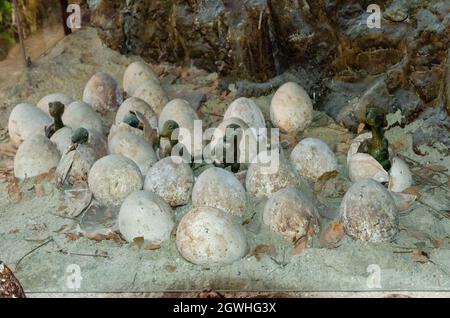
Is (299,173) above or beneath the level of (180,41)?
beneath

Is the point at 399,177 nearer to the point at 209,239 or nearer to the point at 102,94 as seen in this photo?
the point at 209,239

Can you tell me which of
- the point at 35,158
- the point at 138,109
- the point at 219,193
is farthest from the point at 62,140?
the point at 219,193

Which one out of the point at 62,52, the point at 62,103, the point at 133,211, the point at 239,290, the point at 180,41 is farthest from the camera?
the point at 62,52

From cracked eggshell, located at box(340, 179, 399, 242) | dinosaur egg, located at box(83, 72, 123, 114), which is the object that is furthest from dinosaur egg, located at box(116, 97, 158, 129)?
cracked eggshell, located at box(340, 179, 399, 242)

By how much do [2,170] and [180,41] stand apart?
1736mm

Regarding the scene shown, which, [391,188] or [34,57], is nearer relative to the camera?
[391,188]

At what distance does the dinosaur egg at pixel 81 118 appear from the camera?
14.9ft

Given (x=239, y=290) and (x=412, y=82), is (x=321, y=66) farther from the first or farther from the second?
(x=239, y=290)

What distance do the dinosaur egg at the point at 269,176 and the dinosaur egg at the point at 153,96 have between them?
46.5 inches

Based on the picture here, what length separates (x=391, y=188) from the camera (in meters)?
3.84

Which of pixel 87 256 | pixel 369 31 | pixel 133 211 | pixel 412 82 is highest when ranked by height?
pixel 369 31

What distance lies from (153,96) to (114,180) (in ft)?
3.70

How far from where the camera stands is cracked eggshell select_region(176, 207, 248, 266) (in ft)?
11.1

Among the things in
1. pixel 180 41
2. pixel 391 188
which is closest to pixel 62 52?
pixel 180 41
